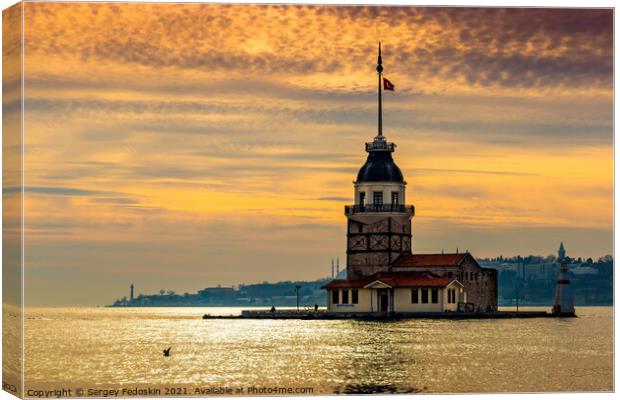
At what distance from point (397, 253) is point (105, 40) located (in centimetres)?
6440

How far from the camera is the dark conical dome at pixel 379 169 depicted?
10244 centimetres

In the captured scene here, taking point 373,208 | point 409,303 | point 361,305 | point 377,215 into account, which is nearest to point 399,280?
point 409,303

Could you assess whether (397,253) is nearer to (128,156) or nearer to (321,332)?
(321,332)

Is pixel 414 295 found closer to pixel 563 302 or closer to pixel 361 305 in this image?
pixel 361 305

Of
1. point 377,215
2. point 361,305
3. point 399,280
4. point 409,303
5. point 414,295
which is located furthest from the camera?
point 377,215

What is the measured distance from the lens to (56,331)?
9550 centimetres

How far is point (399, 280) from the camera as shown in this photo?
101 meters

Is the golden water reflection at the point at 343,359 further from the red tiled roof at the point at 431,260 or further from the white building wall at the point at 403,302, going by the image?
the red tiled roof at the point at 431,260

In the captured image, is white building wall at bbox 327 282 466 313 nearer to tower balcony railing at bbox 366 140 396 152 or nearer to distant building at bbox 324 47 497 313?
distant building at bbox 324 47 497 313

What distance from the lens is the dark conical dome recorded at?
102 m

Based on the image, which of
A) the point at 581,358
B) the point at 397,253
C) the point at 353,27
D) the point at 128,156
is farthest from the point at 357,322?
the point at 353,27

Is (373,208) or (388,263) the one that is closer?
(373,208)

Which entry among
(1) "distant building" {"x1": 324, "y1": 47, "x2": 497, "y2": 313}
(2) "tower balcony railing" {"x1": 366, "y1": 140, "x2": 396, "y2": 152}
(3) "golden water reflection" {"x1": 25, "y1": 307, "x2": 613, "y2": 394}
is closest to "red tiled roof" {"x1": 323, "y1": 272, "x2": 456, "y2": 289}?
(1) "distant building" {"x1": 324, "y1": 47, "x2": 497, "y2": 313}

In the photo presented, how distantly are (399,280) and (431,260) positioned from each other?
139 inches
